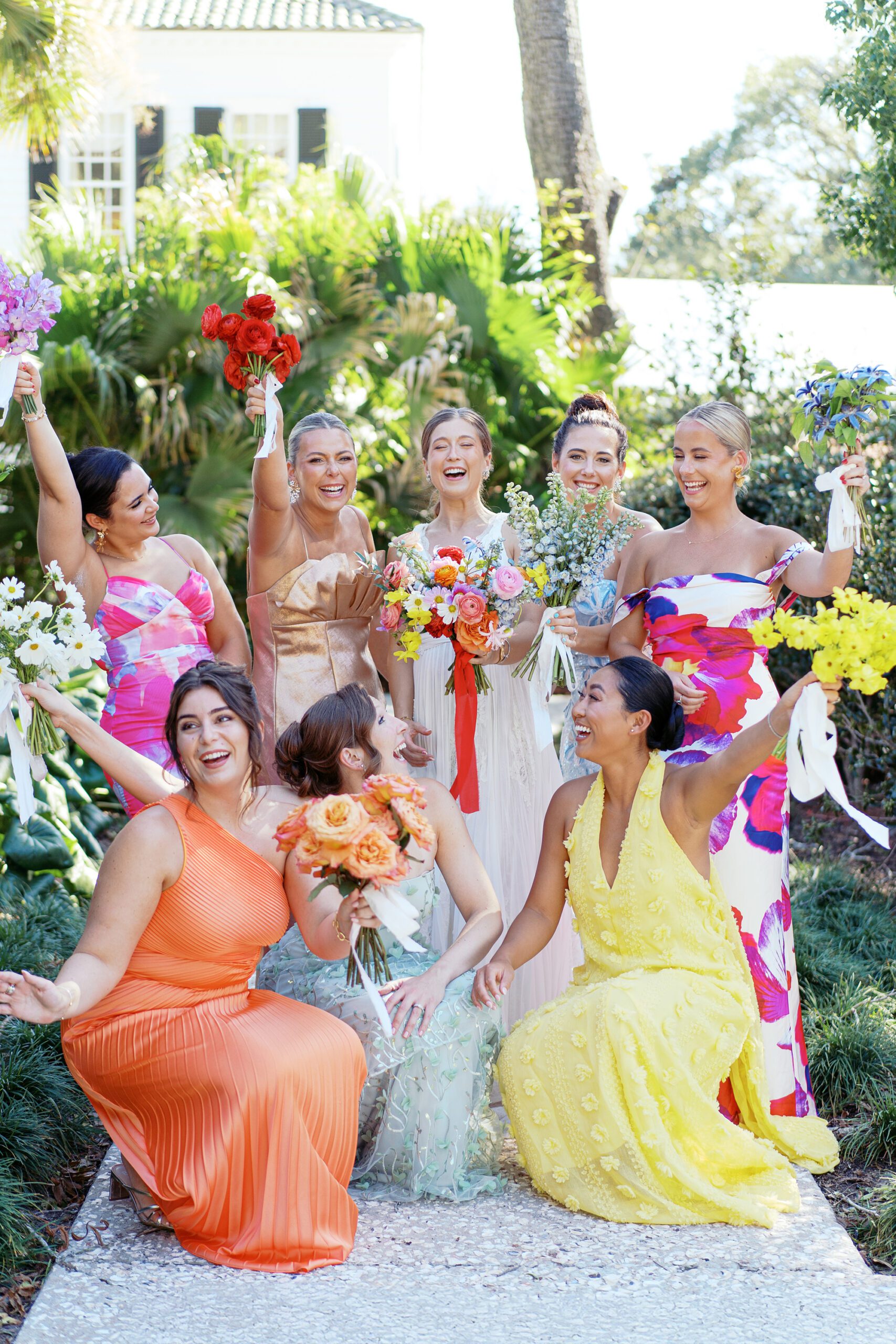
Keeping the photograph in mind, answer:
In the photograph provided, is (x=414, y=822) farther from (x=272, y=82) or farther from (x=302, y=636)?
(x=272, y=82)

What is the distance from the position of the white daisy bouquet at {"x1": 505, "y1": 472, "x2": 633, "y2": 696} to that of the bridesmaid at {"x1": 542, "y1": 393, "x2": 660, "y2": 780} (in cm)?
35

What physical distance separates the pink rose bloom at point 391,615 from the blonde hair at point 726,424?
1.16 metres

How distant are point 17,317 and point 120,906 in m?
1.76

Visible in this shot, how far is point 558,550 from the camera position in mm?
4531

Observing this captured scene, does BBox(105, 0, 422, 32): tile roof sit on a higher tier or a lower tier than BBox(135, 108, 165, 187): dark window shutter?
higher

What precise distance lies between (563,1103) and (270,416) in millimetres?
2347

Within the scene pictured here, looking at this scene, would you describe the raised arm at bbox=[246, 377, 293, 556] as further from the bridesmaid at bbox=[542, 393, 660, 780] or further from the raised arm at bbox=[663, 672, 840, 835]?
the raised arm at bbox=[663, 672, 840, 835]

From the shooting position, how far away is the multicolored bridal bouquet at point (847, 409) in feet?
14.1

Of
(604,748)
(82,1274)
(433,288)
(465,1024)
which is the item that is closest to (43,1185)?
(82,1274)

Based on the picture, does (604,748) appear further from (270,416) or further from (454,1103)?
(270,416)

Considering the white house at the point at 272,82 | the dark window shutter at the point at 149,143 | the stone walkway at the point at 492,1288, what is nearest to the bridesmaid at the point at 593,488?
the stone walkway at the point at 492,1288

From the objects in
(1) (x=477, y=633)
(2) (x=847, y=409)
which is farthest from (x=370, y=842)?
(2) (x=847, y=409)

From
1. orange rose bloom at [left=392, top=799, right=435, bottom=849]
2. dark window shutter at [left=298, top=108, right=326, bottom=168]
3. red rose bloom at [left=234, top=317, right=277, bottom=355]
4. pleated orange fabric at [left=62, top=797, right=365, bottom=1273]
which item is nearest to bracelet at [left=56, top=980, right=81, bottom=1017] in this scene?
pleated orange fabric at [left=62, top=797, right=365, bottom=1273]

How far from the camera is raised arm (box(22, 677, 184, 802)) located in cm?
396
